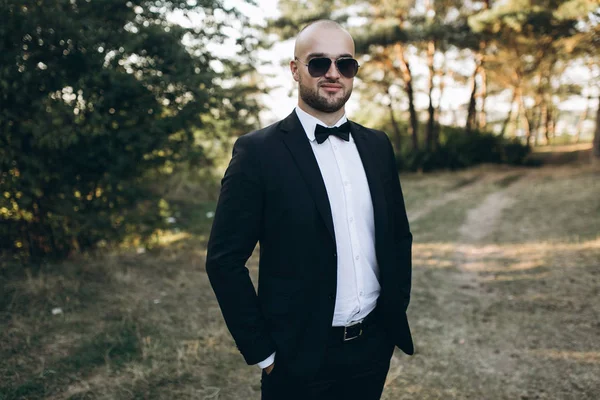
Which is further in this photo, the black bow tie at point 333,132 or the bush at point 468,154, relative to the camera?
the bush at point 468,154

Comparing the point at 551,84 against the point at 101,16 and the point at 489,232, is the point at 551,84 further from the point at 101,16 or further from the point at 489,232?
the point at 101,16

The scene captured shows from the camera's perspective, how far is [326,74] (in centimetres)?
197

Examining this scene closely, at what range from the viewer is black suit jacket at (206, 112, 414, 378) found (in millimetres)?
1857

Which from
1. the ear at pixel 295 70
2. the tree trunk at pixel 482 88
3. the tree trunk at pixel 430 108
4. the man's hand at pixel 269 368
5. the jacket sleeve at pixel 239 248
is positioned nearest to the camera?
the jacket sleeve at pixel 239 248

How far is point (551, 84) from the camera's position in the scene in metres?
31.8

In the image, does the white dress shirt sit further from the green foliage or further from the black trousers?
the green foliage

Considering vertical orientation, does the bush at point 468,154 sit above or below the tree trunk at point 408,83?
below

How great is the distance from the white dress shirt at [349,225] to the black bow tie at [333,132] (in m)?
0.03

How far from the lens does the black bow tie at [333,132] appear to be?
201 cm

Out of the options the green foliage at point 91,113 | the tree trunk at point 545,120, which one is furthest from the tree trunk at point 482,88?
the green foliage at point 91,113

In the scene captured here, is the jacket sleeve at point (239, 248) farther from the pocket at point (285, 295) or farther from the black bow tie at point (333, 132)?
the black bow tie at point (333, 132)

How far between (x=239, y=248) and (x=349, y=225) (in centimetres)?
51

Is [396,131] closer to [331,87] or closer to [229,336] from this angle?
[229,336]

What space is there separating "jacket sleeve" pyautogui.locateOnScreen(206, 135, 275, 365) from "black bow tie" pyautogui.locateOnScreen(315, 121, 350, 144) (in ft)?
1.08
